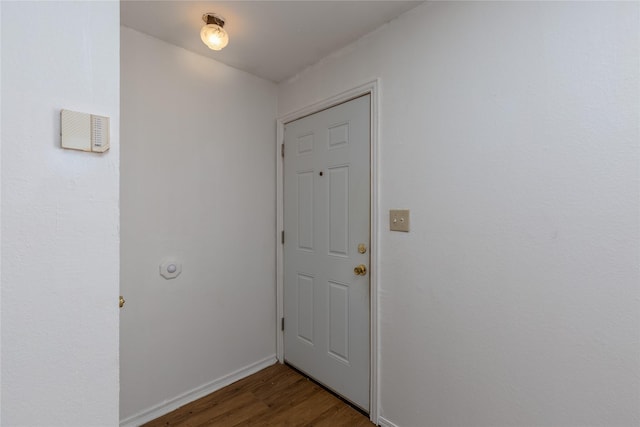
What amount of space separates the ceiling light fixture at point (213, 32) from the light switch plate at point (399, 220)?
1.34m

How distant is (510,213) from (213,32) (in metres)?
1.73

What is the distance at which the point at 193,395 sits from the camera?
1.98 meters

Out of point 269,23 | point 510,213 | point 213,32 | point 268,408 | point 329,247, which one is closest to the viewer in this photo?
point 510,213

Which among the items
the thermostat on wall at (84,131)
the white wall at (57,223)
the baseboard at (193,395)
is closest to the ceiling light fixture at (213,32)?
the white wall at (57,223)

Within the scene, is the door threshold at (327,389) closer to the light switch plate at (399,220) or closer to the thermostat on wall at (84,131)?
the light switch plate at (399,220)

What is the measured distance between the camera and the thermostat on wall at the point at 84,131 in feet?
2.74

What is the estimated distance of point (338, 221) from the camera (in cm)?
200

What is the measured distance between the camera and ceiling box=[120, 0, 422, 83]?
1.55 metres

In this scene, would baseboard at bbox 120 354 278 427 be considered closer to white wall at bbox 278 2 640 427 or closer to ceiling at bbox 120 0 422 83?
white wall at bbox 278 2 640 427

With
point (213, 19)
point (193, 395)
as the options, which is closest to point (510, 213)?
point (213, 19)

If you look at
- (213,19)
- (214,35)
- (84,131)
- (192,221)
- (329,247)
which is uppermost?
(213,19)

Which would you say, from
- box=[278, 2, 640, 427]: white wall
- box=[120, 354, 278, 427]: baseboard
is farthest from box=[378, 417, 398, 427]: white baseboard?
box=[120, 354, 278, 427]: baseboard

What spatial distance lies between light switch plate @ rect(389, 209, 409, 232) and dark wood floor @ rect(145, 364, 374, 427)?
1203 mm

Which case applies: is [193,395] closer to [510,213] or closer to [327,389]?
[327,389]
